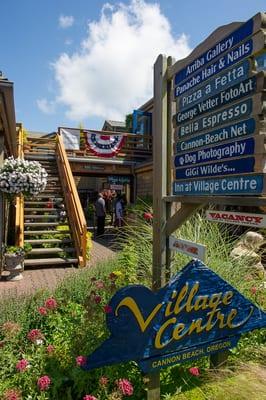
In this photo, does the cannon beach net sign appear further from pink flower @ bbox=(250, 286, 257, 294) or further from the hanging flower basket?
the hanging flower basket

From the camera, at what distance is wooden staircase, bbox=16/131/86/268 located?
7.92 meters

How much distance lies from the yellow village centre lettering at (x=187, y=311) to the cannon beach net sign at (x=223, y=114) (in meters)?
0.77

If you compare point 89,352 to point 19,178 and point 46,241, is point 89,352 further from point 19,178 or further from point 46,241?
point 46,241

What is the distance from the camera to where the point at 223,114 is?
2.33m

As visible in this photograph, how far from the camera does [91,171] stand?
47.1 feet

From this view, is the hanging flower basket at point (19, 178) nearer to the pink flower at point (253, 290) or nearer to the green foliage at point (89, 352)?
the green foliage at point (89, 352)

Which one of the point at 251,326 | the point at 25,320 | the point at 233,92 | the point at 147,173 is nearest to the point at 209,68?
the point at 233,92

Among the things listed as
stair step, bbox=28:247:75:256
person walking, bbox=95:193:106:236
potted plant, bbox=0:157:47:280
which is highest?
potted plant, bbox=0:157:47:280

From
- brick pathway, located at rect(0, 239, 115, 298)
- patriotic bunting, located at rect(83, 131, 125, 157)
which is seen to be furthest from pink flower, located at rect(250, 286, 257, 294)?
patriotic bunting, located at rect(83, 131, 125, 157)

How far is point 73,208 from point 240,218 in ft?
23.4

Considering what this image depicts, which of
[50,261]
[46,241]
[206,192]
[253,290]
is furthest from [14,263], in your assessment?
[206,192]

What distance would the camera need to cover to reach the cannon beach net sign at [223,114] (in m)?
2.04

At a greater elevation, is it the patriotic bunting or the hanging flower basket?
the patriotic bunting

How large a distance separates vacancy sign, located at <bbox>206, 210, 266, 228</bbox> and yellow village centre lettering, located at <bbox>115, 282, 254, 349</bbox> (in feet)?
1.67
